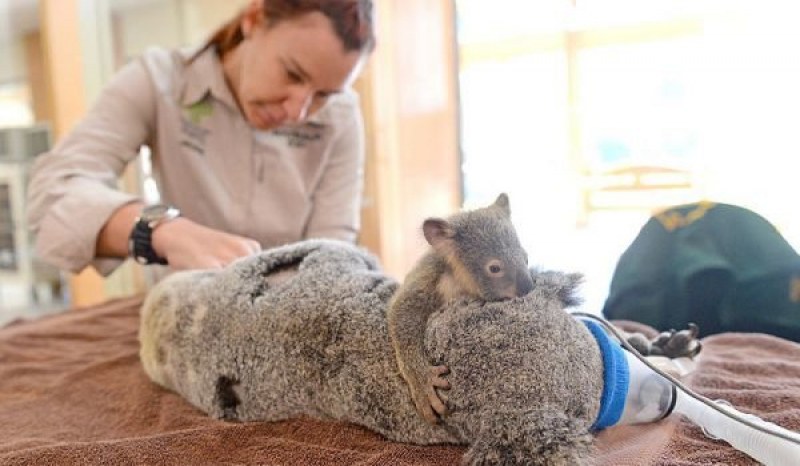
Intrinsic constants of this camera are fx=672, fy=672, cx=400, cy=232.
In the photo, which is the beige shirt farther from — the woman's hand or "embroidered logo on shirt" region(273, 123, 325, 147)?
the woman's hand

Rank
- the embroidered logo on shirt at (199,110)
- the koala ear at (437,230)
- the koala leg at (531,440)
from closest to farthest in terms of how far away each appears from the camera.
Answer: the koala leg at (531,440) < the koala ear at (437,230) < the embroidered logo on shirt at (199,110)

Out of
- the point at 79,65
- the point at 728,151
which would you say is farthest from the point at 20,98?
the point at 728,151

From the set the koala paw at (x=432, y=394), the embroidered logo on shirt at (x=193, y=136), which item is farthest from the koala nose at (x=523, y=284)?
the embroidered logo on shirt at (x=193, y=136)

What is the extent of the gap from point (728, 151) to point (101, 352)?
2633 millimetres

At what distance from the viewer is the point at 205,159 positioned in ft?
5.03

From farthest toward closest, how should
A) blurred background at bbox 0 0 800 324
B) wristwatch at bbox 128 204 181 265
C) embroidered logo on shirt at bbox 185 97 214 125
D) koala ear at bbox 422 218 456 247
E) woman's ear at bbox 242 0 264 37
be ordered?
blurred background at bbox 0 0 800 324 → embroidered logo on shirt at bbox 185 97 214 125 → woman's ear at bbox 242 0 264 37 → wristwatch at bbox 128 204 181 265 → koala ear at bbox 422 218 456 247

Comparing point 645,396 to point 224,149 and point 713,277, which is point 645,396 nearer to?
point 713,277

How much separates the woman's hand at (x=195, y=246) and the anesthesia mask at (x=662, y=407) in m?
0.53

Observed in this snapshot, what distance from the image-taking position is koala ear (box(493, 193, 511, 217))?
727 millimetres

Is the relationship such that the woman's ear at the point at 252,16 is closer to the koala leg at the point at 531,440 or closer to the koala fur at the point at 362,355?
the koala fur at the point at 362,355

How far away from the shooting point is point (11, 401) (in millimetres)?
1028

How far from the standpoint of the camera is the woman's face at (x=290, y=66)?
1267 millimetres

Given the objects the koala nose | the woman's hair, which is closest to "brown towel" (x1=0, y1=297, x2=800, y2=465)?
the koala nose

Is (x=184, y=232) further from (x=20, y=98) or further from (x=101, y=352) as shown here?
(x=20, y=98)
